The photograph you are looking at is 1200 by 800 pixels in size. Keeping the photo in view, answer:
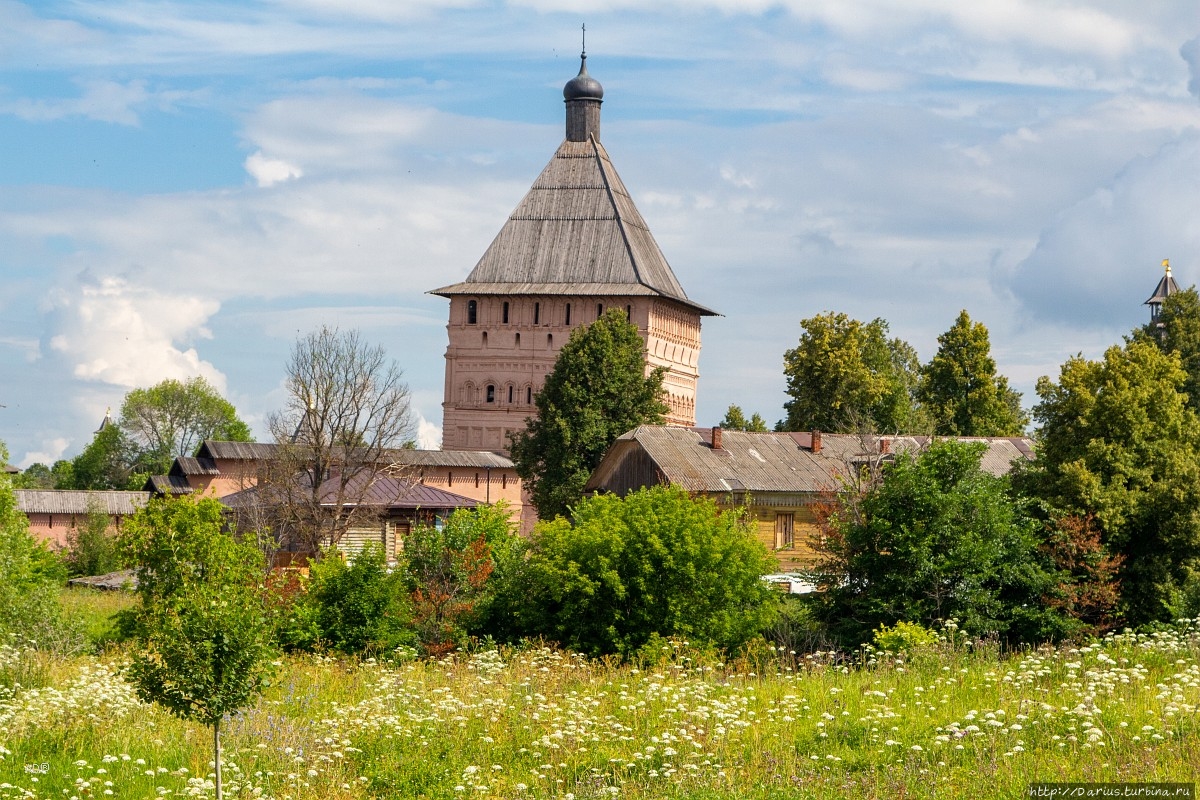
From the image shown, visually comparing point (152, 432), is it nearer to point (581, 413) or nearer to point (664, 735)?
point (581, 413)

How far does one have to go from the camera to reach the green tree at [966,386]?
5734 cm

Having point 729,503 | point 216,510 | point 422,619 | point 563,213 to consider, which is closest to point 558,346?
point 563,213

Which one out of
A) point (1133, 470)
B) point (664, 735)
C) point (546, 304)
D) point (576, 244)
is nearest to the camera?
point (664, 735)

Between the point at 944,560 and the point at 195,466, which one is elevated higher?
the point at 195,466

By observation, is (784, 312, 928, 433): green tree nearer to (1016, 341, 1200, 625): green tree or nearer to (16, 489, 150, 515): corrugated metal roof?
(16, 489, 150, 515): corrugated metal roof

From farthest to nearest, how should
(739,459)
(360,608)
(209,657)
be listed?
(739,459) < (360,608) < (209,657)

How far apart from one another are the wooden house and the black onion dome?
44.3 meters

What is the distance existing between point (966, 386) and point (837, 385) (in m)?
4.75

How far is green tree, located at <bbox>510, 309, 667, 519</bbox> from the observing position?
46969 millimetres

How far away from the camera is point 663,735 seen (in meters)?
12.8

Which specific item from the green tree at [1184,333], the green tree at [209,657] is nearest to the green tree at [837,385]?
the green tree at [1184,333]

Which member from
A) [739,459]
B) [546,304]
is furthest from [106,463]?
[739,459]

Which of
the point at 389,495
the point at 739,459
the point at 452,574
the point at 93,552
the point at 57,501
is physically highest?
the point at 739,459

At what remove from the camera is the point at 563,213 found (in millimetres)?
80250
